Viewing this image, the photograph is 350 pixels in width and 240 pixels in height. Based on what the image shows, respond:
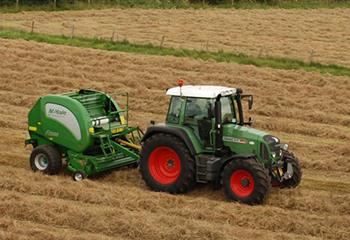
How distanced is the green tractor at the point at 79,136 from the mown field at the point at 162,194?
35cm

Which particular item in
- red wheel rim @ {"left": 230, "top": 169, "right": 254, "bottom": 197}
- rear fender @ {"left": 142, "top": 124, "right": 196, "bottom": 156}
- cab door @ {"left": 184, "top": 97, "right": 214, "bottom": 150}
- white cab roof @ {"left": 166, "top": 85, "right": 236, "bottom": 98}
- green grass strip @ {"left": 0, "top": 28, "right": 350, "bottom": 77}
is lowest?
red wheel rim @ {"left": 230, "top": 169, "right": 254, "bottom": 197}

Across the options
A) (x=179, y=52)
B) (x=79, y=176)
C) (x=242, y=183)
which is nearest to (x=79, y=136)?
(x=79, y=176)

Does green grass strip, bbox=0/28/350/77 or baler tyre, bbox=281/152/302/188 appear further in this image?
green grass strip, bbox=0/28/350/77

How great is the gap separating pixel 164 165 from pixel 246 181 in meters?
1.66

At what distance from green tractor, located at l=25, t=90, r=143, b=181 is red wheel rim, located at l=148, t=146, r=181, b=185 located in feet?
2.66

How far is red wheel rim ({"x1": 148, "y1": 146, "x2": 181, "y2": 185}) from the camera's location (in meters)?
12.7

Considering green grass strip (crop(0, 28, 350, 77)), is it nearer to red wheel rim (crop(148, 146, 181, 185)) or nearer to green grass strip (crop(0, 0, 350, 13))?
green grass strip (crop(0, 0, 350, 13))

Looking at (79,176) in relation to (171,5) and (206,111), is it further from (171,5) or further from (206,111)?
(171,5)

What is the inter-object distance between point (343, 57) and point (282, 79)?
21.7 ft

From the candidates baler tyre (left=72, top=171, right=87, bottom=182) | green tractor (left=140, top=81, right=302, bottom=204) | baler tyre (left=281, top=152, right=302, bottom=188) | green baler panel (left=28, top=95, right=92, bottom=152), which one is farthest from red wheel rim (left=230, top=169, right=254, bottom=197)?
green baler panel (left=28, top=95, right=92, bottom=152)

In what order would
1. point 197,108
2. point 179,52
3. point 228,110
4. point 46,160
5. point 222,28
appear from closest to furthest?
point 197,108
point 228,110
point 46,160
point 179,52
point 222,28

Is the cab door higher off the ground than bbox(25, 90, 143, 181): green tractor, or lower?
higher

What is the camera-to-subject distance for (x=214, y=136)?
1244 cm

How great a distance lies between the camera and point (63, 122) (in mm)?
13664
